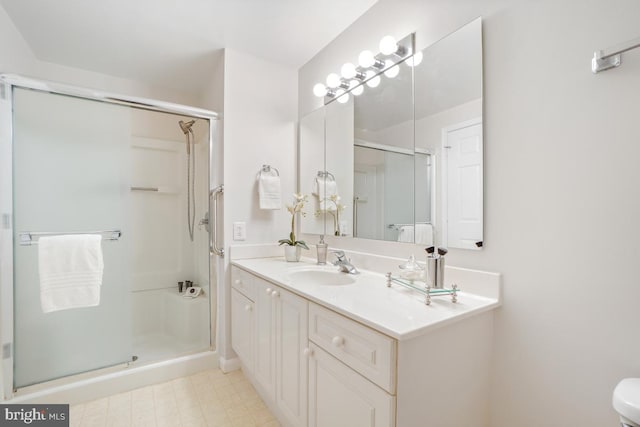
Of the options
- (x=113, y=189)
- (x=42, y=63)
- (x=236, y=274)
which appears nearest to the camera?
(x=113, y=189)

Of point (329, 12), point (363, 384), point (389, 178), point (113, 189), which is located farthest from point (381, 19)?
point (113, 189)

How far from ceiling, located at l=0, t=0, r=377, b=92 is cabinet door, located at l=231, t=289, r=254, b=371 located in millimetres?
1733

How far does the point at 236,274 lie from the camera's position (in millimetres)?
1992

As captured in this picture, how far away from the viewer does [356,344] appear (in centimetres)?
93

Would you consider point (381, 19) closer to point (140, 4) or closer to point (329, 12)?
point (329, 12)

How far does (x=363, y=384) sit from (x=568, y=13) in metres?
1.39

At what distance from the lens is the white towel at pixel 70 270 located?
63.7 inches

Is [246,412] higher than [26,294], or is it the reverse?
[26,294]

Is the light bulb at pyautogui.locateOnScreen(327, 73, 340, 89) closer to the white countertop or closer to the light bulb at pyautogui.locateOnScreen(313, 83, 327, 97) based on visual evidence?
the light bulb at pyautogui.locateOnScreen(313, 83, 327, 97)

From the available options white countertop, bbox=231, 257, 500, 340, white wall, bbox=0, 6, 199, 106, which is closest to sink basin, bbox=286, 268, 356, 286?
white countertop, bbox=231, 257, 500, 340

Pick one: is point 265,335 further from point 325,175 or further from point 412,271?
point 325,175

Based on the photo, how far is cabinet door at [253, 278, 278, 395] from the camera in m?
1.47

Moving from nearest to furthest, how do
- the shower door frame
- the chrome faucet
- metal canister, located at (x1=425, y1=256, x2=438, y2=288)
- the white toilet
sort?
the white toilet
metal canister, located at (x1=425, y1=256, x2=438, y2=288)
the shower door frame
the chrome faucet

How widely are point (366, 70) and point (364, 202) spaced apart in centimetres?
79
